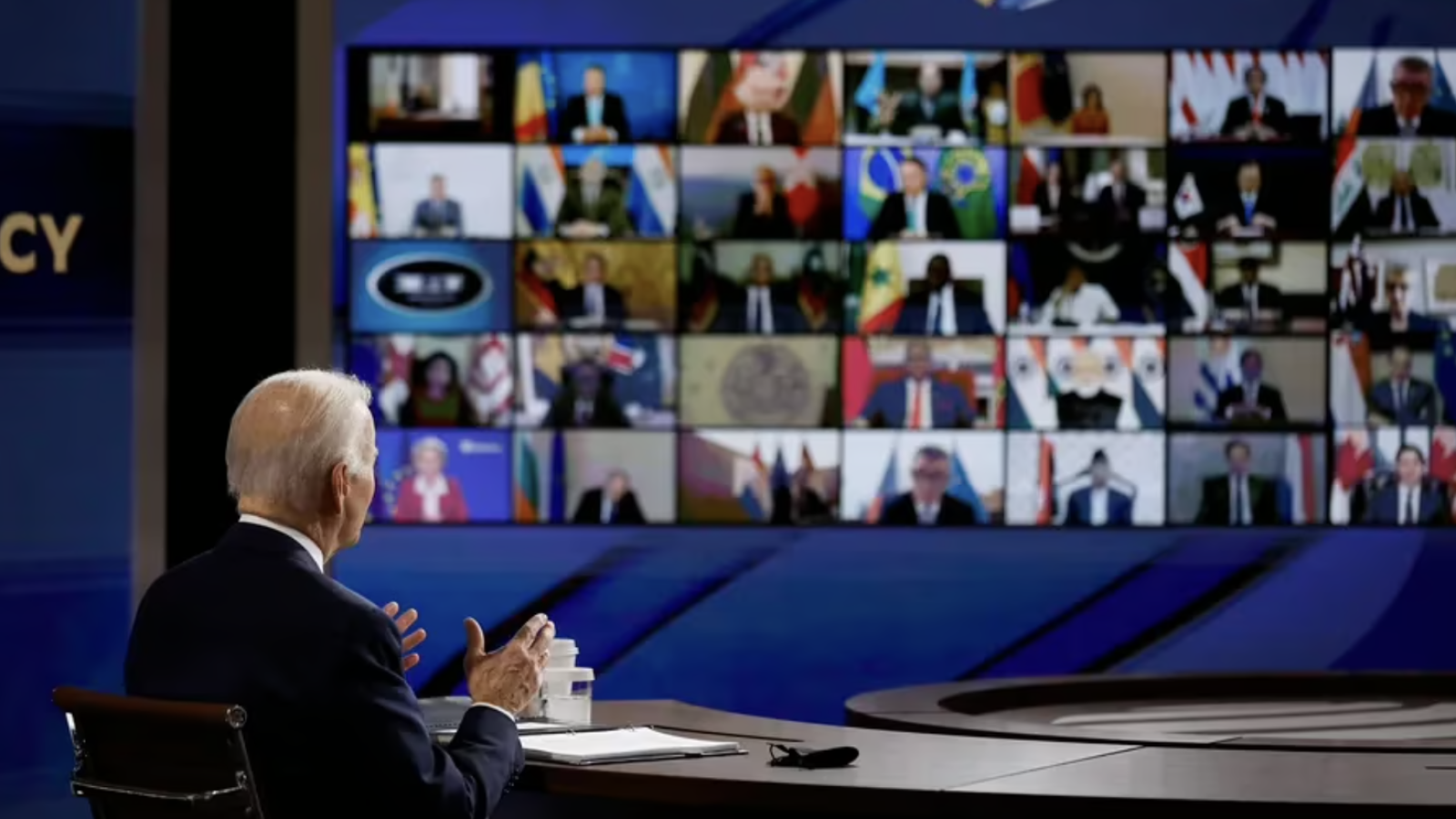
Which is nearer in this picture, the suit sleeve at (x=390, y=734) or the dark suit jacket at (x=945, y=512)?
the suit sleeve at (x=390, y=734)

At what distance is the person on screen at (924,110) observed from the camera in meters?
6.05

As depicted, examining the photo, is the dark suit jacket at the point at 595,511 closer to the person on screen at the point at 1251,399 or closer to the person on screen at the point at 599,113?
the person on screen at the point at 599,113

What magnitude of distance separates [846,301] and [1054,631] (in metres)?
1.16

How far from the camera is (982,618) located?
6082 mm

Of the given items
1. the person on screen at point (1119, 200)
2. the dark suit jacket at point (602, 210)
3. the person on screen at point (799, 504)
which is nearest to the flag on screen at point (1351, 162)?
the person on screen at point (1119, 200)

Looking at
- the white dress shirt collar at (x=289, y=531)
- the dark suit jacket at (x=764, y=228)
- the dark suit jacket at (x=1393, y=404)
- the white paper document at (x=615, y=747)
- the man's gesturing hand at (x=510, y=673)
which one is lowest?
the white paper document at (x=615, y=747)

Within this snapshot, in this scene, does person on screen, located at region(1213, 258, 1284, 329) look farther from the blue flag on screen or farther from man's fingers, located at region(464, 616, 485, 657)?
man's fingers, located at region(464, 616, 485, 657)

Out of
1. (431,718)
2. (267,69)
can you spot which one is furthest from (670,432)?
(431,718)

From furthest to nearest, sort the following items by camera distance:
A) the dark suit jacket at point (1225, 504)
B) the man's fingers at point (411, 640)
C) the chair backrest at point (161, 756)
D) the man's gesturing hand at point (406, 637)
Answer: the dark suit jacket at point (1225, 504), the man's fingers at point (411, 640), the man's gesturing hand at point (406, 637), the chair backrest at point (161, 756)

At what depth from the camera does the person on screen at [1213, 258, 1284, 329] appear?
6.05 metres

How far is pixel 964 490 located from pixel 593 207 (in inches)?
54.2

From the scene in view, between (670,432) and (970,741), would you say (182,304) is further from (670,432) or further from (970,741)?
(970,741)

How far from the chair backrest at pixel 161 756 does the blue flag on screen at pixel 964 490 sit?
3.97 m

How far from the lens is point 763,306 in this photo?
6062 mm
